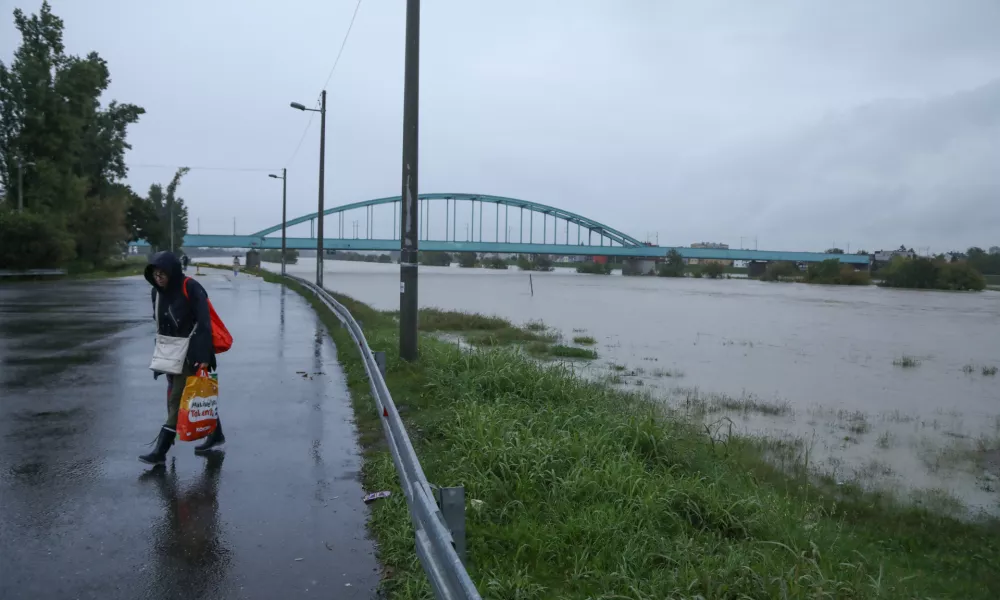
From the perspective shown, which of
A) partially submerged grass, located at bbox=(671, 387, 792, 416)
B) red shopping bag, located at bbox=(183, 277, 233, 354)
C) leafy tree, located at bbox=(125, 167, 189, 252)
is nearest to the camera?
red shopping bag, located at bbox=(183, 277, 233, 354)

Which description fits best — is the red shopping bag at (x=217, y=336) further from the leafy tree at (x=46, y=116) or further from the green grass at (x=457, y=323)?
the leafy tree at (x=46, y=116)

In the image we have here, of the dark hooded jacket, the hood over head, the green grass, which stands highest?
the hood over head

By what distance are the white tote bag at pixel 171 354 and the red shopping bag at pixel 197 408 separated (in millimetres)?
152

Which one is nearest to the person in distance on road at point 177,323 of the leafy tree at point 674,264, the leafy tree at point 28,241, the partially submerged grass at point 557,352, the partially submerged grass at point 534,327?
the partially submerged grass at point 557,352

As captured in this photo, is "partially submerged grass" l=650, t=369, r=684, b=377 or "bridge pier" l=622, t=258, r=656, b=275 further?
"bridge pier" l=622, t=258, r=656, b=275

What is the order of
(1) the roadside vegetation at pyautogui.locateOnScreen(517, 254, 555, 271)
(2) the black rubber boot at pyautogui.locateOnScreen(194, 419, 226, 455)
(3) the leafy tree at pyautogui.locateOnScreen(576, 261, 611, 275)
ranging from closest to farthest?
(2) the black rubber boot at pyautogui.locateOnScreen(194, 419, 226, 455), (3) the leafy tree at pyautogui.locateOnScreen(576, 261, 611, 275), (1) the roadside vegetation at pyautogui.locateOnScreen(517, 254, 555, 271)

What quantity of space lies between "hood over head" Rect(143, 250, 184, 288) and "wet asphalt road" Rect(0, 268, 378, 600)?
150cm

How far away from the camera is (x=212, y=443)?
6.62 meters

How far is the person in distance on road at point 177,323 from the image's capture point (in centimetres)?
604

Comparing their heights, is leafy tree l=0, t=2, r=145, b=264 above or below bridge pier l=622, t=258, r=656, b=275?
above

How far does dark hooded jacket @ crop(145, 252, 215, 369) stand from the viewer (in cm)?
606

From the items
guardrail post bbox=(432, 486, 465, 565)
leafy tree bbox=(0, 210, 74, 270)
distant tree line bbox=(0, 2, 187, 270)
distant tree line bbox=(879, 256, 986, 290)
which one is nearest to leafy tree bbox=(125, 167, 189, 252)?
distant tree line bbox=(0, 2, 187, 270)

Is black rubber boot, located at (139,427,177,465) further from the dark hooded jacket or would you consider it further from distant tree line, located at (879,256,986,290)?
distant tree line, located at (879,256,986,290)

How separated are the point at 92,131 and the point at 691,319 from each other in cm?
4423
